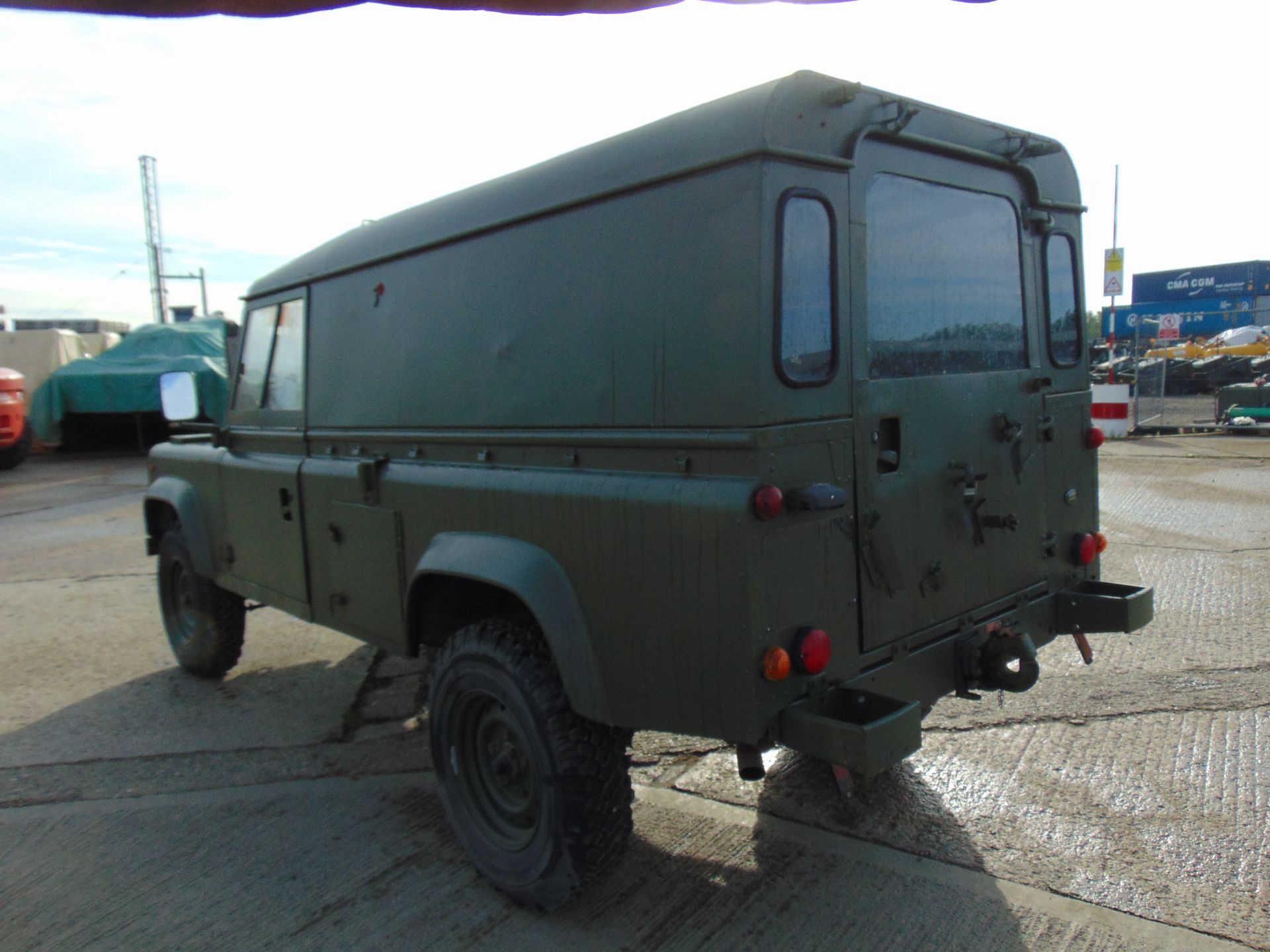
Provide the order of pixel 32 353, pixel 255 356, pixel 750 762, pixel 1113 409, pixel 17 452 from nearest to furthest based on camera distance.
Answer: pixel 750 762
pixel 255 356
pixel 1113 409
pixel 17 452
pixel 32 353

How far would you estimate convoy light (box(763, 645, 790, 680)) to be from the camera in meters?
2.38

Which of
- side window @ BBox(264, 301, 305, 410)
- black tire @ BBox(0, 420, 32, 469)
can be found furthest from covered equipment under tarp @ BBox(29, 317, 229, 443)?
side window @ BBox(264, 301, 305, 410)

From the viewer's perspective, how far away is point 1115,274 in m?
16.1

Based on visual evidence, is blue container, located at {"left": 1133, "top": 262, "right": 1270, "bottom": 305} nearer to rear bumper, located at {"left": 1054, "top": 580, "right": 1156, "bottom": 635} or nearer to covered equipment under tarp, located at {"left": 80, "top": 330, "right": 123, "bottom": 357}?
covered equipment under tarp, located at {"left": 80, "top": 330, "right": 123, "bottom": 357}

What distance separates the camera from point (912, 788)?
3.60 metres

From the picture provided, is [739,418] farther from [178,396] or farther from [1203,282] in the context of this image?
[1203,282]

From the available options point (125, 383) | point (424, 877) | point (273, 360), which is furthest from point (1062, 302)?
point (125, 383)

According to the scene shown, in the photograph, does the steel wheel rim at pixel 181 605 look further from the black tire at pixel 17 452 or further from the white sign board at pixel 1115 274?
the white sign board at pixel 1115 274

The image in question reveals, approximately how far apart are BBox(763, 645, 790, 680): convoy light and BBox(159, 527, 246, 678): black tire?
3713mm

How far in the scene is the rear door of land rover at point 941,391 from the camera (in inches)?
108

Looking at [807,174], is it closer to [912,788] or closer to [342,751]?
[912,788]

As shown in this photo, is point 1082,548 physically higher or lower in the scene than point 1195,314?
lower

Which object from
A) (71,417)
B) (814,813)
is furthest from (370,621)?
(71,417)

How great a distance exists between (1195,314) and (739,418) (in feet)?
173
